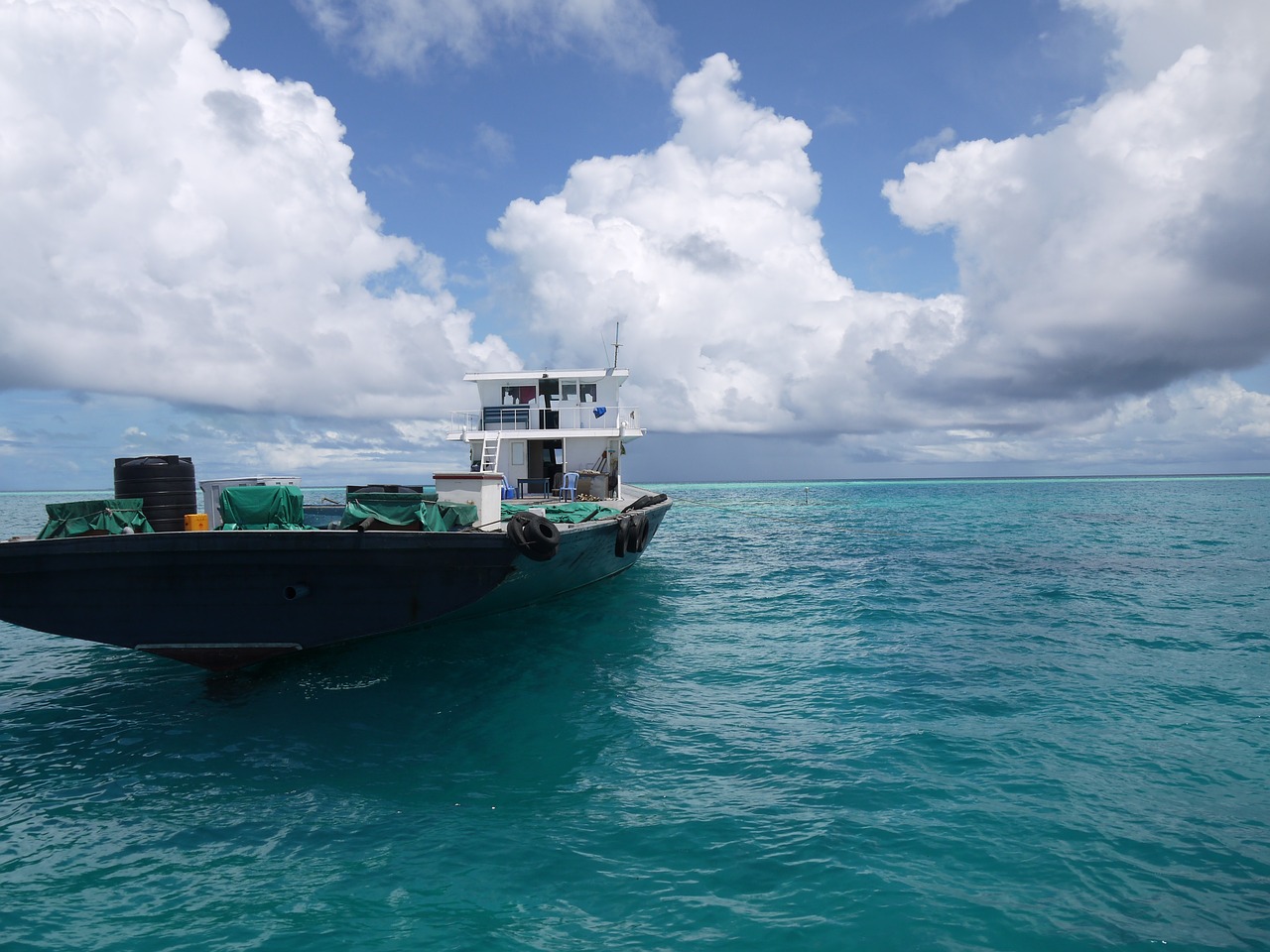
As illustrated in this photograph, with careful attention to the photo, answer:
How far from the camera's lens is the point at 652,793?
6129 mm

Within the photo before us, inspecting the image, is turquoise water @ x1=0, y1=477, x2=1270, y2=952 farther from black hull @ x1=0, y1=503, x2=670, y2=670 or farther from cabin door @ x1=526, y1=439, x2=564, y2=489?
cabin door @ x1=526, y1=439, x2=564, y2=489

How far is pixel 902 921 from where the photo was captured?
4.39m

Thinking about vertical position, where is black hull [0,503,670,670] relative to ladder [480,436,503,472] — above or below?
below

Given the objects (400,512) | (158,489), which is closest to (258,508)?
(158,489)

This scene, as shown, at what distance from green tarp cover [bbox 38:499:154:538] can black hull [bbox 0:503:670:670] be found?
29cm

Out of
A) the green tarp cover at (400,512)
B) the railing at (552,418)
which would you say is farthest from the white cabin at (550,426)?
the green tarp cover at (400,512)

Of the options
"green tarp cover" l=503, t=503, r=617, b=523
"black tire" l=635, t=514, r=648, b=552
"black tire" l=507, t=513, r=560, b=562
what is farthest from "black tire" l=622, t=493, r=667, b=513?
"black tire" l=507, t=513, r=560, b=562

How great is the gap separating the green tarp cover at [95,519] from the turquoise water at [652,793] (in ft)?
3.00

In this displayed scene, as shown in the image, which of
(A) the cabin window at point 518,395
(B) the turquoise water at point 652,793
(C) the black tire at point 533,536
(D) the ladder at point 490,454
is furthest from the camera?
(A) the cabin window at point 518,395

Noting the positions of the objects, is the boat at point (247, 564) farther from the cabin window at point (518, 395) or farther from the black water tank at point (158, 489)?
the cabin window at point (518, 395)

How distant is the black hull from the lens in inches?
337

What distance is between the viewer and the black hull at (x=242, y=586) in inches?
337

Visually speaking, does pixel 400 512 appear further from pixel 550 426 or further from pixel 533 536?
pixel 550 426

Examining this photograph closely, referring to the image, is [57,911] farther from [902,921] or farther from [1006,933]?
[1006,933]
